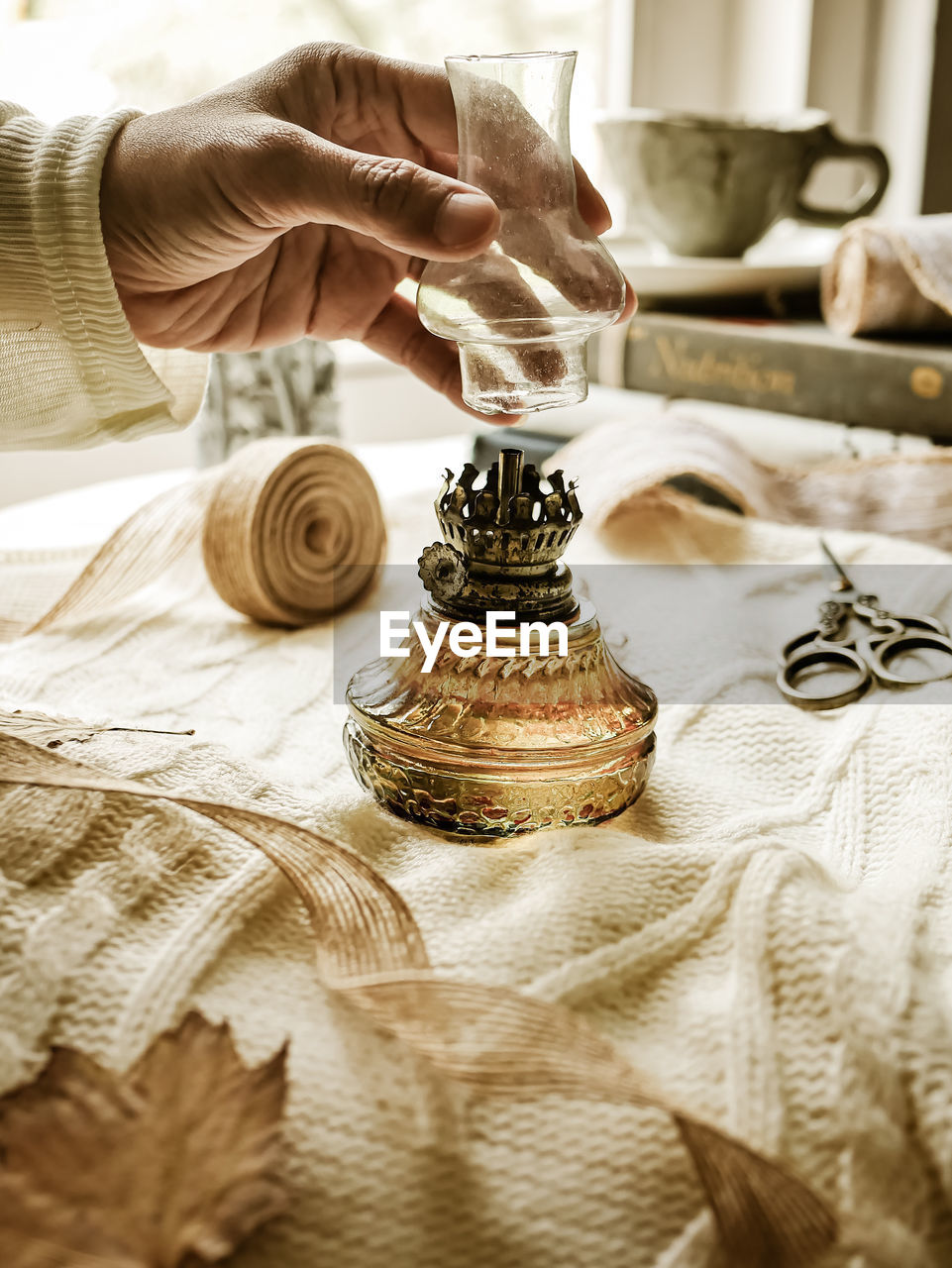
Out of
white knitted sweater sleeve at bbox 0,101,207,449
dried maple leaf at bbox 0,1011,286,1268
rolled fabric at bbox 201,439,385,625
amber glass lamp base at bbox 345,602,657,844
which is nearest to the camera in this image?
dried maple leaf at bbox 0,1011,286,1268

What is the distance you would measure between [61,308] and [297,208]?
0.49 feet

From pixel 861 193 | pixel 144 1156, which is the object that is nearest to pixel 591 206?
pixel 144 1156

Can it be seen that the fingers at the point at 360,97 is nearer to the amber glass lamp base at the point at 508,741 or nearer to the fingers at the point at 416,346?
the fingers at the point at 416,346

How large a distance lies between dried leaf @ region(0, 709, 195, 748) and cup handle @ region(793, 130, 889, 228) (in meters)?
1.06

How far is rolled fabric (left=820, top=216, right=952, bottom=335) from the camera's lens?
1.00 metres

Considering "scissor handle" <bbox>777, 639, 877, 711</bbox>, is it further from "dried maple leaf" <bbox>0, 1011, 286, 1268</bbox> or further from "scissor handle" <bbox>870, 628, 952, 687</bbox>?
"dried maple leaf" <bbox>0, 1011, 286, 1268</bbox>

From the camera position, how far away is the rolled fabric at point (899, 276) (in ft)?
3.28

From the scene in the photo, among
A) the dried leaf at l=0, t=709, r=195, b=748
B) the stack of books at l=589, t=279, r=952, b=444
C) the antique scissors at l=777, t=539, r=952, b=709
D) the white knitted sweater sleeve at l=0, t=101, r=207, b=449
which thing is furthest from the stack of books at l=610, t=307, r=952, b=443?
the dried leaf at l=0, t=709, r=195, b=748

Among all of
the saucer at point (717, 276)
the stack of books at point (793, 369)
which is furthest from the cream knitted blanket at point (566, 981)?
the saucer at point (717, 276)

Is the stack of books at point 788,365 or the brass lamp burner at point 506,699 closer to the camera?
the brass lamp burner at point 506,699

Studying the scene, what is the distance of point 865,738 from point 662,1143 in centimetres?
30

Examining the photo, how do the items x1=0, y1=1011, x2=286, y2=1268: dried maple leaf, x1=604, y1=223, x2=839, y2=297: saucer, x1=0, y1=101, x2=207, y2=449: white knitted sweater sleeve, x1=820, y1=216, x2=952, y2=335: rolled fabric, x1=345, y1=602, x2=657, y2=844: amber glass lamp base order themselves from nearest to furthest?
x1=0, y1=1011, x2=286, y2=1268: dried maple leaf, x1=345, y1=602, x2=657, y2=844: amber glass lamp base, x1=0, y1=101, x2=207, y2=449: white knitted sweater sleeve, x1=820, y1=216, x2=952, y2=335: rolled fabric, x1=604, y1=223, x2=839, y2=297: saucer

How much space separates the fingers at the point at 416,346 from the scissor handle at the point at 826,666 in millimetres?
278

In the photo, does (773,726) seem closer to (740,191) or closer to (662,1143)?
(662,1143)
